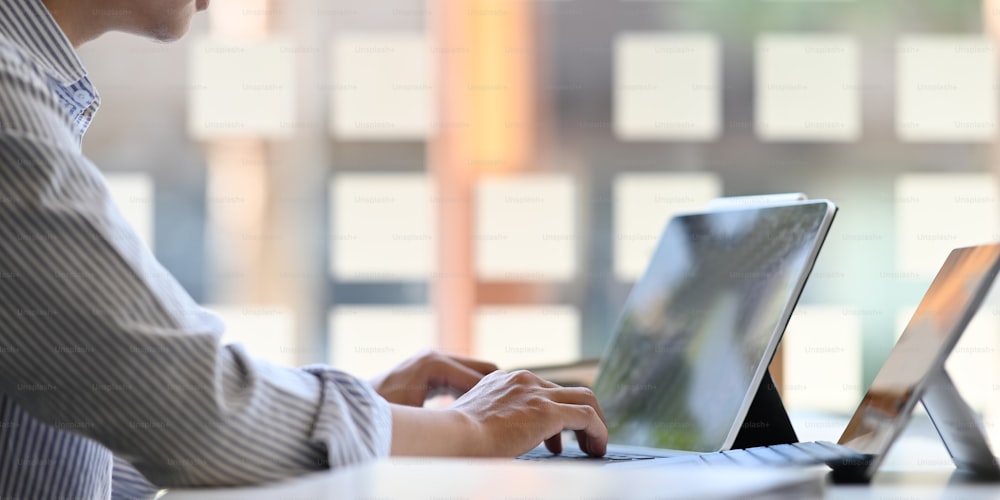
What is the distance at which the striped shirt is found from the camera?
0.55 meters


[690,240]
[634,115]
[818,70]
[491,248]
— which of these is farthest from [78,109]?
[818,70]

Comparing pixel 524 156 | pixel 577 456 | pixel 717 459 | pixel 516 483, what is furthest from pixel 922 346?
pixel 524 156

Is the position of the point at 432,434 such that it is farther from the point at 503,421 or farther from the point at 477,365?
the point at 477,365

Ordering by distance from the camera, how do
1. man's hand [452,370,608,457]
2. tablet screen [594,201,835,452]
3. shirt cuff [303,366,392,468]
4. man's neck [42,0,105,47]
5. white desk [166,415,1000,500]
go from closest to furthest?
white desk [166,415,1000,500]
shirt cuff [303,366,392,468]
man's hand [452,370,608,457]
tablet screen [594,201,835,452]
man's neck [42,0,105,47]

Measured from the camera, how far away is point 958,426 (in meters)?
0.75

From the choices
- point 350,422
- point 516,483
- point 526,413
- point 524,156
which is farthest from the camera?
point 524,156

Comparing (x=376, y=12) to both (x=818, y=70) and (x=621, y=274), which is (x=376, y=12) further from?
(x=818, y=70)

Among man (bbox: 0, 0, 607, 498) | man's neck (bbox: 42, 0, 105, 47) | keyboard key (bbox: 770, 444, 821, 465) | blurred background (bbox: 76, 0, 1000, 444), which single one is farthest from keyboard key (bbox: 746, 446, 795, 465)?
blurred background (bbox: 76, 0, 1000, 444)

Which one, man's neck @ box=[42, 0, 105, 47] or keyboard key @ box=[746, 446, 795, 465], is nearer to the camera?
keyboard key @ box=[746, 446, 795, 465]

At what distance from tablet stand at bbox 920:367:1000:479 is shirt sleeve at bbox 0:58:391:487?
453 millimetres

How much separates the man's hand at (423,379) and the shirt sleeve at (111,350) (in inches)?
14.9

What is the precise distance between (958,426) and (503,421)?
0.37 meters

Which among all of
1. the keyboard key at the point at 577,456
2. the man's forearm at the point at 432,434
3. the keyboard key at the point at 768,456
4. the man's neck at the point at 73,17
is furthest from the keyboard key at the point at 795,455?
the man's neck at the point at 73,17

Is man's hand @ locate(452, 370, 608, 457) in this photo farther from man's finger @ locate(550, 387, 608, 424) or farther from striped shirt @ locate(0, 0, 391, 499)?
striped shirt @ locate(0, 0, 391, 499)
